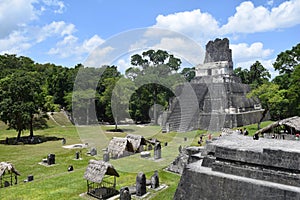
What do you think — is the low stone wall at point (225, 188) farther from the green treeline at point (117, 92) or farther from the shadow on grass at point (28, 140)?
the shadow on grass at point (28, 140)

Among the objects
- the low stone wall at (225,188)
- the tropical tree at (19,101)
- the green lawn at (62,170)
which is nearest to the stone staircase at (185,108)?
the green lawn at (62,170)

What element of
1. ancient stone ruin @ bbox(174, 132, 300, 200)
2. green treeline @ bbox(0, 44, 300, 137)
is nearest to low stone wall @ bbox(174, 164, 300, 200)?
ancient stone ruin @ bbox(174, 132, 300, 200)

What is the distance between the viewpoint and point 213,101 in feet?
112

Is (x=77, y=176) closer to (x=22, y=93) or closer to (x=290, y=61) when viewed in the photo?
(x=22, y=93)

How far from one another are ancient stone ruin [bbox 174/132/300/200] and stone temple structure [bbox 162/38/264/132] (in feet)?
78.5

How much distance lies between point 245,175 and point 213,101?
2694 centimetres

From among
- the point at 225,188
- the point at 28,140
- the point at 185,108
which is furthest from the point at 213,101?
the point at 225,188

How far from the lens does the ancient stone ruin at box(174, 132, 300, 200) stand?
7.18 meters

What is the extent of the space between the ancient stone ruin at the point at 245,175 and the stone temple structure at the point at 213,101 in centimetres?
2393

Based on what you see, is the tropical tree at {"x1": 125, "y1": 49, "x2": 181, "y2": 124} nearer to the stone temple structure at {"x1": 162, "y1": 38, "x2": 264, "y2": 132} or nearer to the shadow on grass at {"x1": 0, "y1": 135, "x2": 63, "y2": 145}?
the stone temple structure at {"x1": 162, "y1": 38, "x2": 264, "y2": 132}

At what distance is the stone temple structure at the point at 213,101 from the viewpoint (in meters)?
33.1

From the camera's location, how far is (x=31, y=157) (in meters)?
20.1

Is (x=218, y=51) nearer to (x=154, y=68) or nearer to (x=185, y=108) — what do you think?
(x=185, y=108)

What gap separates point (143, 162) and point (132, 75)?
1312 cm
